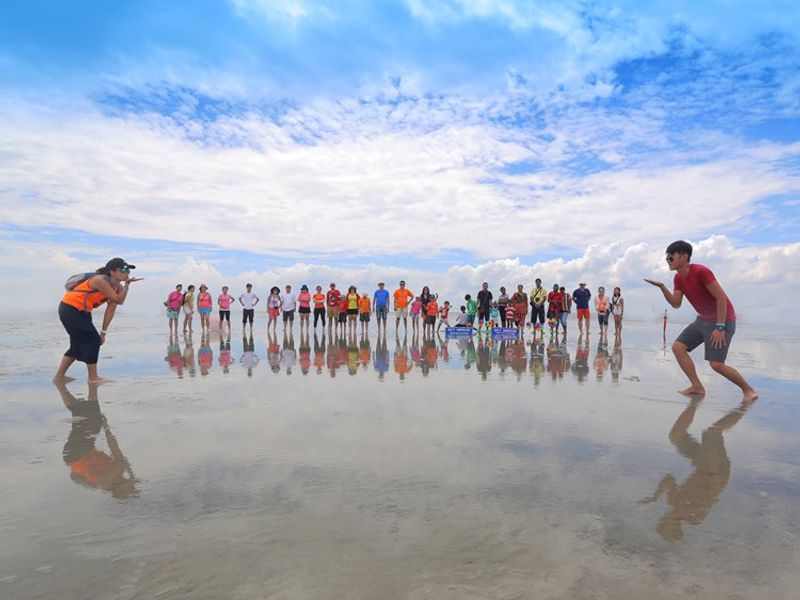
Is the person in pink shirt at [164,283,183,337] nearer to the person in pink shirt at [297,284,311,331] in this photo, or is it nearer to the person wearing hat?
the person in pink shirt at [297,284,311,331]

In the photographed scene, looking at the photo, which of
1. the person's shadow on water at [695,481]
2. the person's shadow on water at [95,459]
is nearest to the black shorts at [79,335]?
the person's shadow on water at [95,459]

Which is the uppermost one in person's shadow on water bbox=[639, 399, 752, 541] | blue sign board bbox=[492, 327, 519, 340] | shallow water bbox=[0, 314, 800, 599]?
shallow water bbox=[0, 314, 800, 599]

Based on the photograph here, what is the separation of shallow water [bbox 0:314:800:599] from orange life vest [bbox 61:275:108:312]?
1264 mm

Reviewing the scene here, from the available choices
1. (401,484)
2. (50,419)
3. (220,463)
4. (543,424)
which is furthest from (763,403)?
(50,419)

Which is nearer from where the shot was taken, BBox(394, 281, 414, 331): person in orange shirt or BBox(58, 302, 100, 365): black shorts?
BBox(58, 302, 100, 365): black shorts

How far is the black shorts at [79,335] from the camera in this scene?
23.8 feet

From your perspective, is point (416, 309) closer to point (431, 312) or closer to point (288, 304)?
point (431, 312)

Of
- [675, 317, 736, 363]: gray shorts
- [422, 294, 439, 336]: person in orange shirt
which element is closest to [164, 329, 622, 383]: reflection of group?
[675, 317, 736, 363]: gray shorts

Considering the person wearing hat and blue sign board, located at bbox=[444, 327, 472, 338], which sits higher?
the person wearing hat

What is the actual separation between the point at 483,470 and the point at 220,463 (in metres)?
1.92

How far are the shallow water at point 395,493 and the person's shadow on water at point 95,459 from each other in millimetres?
21

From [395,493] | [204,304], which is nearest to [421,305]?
[204,304]

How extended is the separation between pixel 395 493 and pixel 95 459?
2.40 metres

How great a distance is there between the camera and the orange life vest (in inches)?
289
